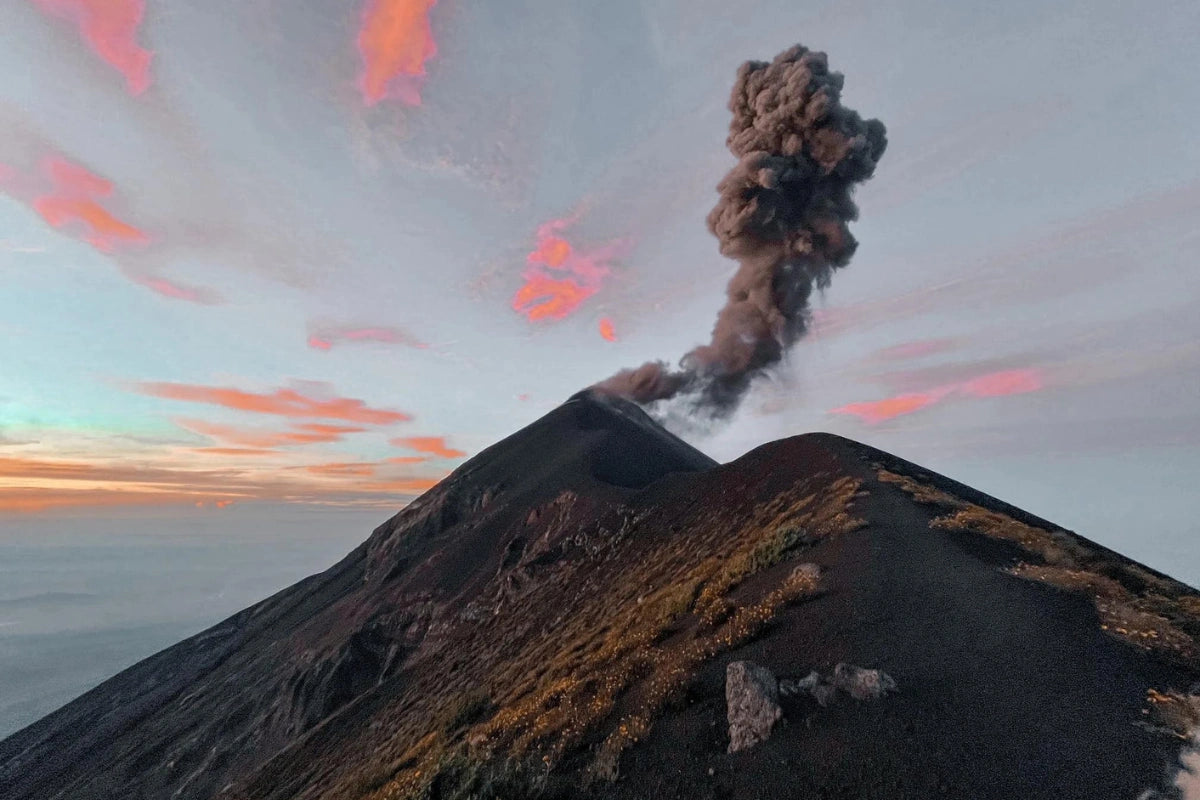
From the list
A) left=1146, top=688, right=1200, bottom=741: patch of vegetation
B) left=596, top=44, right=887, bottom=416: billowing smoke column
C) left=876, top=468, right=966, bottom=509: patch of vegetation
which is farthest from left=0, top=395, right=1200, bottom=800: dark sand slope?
left=596, top=44, right=887, bottom=416: billowing smoke column

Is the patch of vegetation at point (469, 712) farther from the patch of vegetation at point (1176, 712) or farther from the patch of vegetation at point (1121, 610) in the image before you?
the patch of vegetation at point (1121, 610)

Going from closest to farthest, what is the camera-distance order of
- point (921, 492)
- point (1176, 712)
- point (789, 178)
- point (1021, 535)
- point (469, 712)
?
point (1176, 712)
point (1021, 535)
point (469, 712)
point (921, 492)
point (789, 178)

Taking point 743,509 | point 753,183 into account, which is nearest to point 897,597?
point 743,509

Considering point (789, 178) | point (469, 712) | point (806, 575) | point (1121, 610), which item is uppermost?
point (789, 178)

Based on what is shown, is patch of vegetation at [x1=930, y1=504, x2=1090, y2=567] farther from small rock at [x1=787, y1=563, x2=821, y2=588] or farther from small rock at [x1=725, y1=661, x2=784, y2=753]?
small rock at [x1=725, y1=661, x2=784, y2=753]

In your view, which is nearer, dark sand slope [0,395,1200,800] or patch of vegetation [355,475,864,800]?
dark sand slope [0,395,1200,800]

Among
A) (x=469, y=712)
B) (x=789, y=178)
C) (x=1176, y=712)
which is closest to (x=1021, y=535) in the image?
(x=1176, y=712)

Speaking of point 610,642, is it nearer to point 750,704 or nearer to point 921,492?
point 750,704

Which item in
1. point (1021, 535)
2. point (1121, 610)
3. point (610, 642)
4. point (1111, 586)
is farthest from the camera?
point (610, 642)
